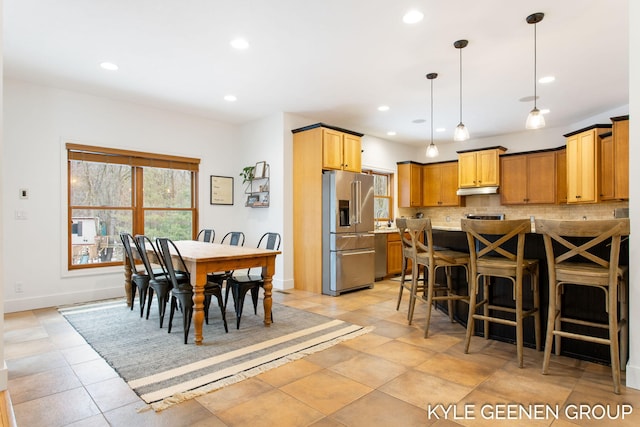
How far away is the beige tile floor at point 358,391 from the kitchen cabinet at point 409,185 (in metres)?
4.70

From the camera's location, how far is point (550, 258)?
254 cm

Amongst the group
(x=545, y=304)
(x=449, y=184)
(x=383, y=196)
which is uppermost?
(x=449, y=184)

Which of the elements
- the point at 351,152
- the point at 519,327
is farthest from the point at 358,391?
the point at 351,152

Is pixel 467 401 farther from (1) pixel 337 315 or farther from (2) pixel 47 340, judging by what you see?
(2) pixel 47 340

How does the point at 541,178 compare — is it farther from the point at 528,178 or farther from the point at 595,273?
the point at 595,273

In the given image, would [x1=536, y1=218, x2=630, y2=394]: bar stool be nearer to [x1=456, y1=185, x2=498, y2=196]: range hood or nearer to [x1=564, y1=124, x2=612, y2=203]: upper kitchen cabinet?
[x1=564, y1=124, x2=612, y2=203]: upper kitchen cabinet

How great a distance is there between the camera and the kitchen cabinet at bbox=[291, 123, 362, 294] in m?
5.36

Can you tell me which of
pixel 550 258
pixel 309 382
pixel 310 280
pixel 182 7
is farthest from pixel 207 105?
pixel 550 258

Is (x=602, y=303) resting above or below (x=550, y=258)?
below

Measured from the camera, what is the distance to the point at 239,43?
134 inches

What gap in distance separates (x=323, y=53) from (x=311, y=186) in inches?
87.6

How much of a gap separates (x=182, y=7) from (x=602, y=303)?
3.95m

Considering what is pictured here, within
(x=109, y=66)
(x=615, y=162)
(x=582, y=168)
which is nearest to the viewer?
(x=109, y=66)

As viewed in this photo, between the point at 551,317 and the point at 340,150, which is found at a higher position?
the point at 340,150
